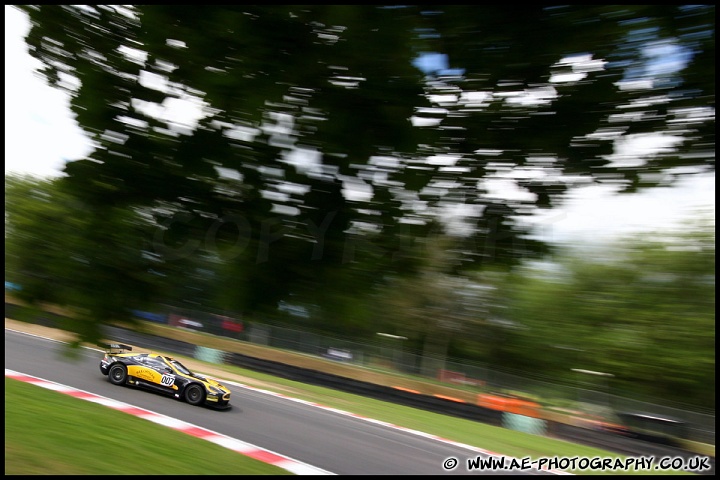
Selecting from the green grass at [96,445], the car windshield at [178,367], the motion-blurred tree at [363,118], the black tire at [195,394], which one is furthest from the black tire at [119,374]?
the motion-blurred tree at [363,118]

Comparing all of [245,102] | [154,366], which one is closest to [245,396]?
[154,366]

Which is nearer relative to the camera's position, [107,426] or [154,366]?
[107,426]

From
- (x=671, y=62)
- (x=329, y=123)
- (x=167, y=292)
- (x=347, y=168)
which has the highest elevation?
(x=671, y=62)

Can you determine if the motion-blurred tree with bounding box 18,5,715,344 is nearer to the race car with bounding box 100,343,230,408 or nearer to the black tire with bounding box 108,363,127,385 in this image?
the race car with bounding box 100,343,230,408

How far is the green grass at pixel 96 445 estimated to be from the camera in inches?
201

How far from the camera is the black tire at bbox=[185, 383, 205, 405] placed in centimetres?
1061

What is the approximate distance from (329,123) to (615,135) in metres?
1.28

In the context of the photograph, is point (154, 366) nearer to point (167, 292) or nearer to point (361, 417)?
point (361, 417)

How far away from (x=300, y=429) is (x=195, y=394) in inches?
88.0

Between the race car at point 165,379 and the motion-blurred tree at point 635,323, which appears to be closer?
the race car at point 165,379

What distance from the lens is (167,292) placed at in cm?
300

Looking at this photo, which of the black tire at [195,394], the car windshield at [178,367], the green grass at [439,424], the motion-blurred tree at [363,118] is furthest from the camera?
the green grass at [439,424]

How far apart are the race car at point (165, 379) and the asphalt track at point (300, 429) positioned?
17 cm

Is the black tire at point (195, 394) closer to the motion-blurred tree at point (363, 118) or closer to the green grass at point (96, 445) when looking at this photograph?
the green grass at point (96, 445)
